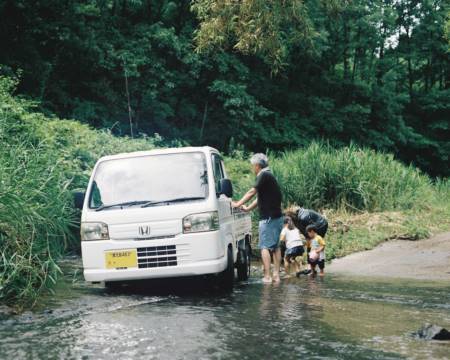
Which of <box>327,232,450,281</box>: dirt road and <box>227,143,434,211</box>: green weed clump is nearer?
<box>327,232,450,281</box>: dirt road

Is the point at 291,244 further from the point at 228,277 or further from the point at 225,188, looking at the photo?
the point at 225,188

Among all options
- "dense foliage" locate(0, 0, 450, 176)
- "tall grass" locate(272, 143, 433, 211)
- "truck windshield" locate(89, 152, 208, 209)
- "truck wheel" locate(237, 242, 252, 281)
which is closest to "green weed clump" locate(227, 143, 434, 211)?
"tall grass" locate(272, 143, 433, 211)

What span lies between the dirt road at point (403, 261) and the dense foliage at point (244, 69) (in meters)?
4.63

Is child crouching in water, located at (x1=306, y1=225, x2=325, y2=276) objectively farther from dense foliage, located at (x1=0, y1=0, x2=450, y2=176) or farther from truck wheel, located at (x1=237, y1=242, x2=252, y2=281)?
dense foliage, located at (x1=0, y1=0, x2=450, y2=176)

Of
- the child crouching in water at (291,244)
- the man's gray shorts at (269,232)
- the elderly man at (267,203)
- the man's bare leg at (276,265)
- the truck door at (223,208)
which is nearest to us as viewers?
the truck door at (223,208)

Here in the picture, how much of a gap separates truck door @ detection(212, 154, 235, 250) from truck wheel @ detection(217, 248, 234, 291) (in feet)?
0.87

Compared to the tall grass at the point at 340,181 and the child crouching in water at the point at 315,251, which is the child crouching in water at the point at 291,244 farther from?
the tall grass at the point at 340,181

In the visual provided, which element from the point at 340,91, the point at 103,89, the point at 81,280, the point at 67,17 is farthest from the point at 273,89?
the point at 81,280

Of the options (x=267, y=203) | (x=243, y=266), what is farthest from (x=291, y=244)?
(x=267, y=203)

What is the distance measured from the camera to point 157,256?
29.8ft

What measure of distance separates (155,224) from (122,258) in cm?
61

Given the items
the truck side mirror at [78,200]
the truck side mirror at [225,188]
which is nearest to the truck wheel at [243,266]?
the truck side mirror at [225,188]

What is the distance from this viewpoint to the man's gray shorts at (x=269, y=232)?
10797mm

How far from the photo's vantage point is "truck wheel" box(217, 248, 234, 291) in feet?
31.9
